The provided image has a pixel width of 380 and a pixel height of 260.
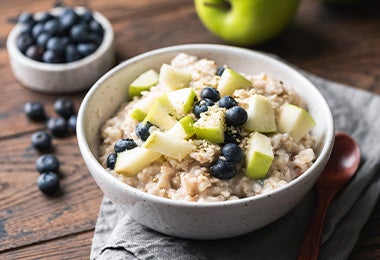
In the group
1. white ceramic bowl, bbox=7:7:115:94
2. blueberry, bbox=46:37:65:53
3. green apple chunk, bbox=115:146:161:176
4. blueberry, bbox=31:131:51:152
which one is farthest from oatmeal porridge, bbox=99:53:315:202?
blueberry, bbox=46:37:65:53

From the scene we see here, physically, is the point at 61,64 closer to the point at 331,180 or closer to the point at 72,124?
the point at 72,124

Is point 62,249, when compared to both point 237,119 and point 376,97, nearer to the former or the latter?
point 237,119

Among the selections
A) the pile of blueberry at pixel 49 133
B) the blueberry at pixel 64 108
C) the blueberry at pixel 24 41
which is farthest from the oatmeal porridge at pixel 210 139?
the blueberry at pixel 24 41

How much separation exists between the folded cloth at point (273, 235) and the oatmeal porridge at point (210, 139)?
0.58ft

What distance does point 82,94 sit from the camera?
7.73 ft

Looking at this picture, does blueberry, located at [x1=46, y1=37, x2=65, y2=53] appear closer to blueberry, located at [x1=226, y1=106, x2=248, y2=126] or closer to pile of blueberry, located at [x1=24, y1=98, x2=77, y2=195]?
pile of blueberry, located at [x1=24, y1=98, x2=77, y2=195]

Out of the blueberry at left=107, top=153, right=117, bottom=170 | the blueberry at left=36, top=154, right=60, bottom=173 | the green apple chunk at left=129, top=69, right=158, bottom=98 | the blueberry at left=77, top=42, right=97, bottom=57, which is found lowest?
the blueberry at left=36, top=154, right=60, bottom=173

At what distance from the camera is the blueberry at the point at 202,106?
158 centimetres

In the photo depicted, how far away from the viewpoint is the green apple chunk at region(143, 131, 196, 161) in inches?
58.4

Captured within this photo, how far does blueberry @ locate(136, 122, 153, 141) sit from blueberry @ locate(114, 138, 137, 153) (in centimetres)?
3

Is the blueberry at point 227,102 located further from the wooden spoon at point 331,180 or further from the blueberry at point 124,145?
the wooden spoon at point 331,180

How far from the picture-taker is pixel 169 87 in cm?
173

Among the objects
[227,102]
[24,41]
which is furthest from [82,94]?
[227,102]

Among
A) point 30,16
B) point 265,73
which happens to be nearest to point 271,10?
point 265,73
